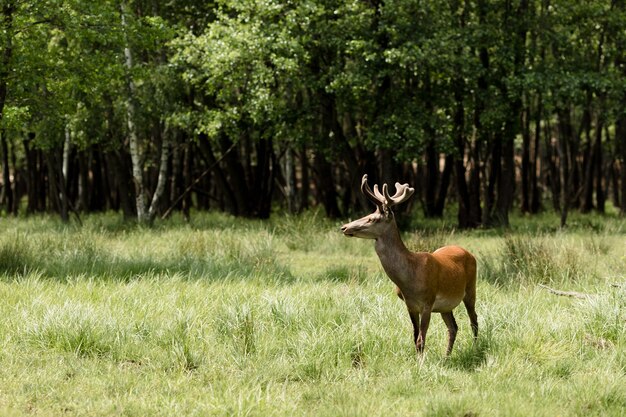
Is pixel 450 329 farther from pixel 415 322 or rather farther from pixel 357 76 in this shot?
pixel 357 76

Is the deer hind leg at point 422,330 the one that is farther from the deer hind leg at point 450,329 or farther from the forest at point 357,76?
the forest at point 357,76

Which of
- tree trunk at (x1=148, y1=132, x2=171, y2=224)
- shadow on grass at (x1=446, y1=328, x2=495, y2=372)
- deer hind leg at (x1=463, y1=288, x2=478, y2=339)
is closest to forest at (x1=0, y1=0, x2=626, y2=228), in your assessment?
tree trunk at (x1=148, y1=132, x2=171, y2=224)

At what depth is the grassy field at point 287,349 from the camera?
20.7 feet

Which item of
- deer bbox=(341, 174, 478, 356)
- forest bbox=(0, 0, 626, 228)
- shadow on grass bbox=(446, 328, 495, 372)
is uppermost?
forest bbox=(0, 0, 626, 228)

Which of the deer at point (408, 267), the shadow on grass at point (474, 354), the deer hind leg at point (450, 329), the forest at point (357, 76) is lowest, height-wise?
the shadow on grass at point (474, 354)

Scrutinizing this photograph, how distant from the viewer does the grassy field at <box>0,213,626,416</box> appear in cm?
632

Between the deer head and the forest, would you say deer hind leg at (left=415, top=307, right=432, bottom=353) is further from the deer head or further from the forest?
the forest

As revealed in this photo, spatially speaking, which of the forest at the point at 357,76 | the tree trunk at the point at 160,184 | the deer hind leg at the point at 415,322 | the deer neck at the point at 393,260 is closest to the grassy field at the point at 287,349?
the deer hind leg at the point at 415,322

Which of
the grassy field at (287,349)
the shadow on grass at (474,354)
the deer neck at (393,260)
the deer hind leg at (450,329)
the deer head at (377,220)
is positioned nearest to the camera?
the grassy field at (287,349)

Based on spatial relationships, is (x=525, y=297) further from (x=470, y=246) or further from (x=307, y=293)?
(x=470, y=246)

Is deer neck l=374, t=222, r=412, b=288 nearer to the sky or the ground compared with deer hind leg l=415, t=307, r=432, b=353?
nearer to the sky

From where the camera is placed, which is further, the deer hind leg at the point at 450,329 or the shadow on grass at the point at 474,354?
the deer hind leg at the point at 450,329

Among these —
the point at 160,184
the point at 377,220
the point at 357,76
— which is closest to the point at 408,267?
the point at 377,220

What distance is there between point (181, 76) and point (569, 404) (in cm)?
1642
